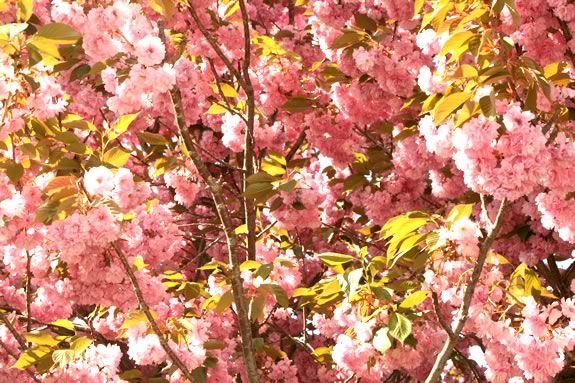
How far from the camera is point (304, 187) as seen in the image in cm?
551

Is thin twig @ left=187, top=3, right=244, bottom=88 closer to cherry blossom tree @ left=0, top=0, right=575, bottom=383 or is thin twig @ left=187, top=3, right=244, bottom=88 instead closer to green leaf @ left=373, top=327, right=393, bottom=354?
cherry blossom tree @ left=0, top=0, right=575, bottom=383

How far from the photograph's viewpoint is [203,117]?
731 cm

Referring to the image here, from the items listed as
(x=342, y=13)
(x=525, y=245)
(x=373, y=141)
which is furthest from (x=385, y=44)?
(x=525, y=245)

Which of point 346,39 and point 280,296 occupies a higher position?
point 346,39

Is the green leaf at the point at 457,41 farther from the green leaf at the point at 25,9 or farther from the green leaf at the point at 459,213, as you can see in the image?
the green leaf at the point at 25,9

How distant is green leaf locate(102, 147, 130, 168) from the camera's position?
4.02 m

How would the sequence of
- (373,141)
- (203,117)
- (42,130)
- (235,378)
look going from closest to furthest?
(42,130) → (235,378) → (373,141) → (203,117)

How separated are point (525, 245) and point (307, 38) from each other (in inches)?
91.4

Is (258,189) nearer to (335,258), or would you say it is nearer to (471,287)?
(335,258)

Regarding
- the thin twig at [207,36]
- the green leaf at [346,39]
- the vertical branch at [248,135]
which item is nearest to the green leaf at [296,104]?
the green leaf at [346,39]

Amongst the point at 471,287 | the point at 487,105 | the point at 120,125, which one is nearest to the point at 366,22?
the point at 120,125

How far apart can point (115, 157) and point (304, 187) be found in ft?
5.62

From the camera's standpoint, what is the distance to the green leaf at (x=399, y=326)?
407 cm

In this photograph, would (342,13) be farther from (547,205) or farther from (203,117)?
(547,205)
